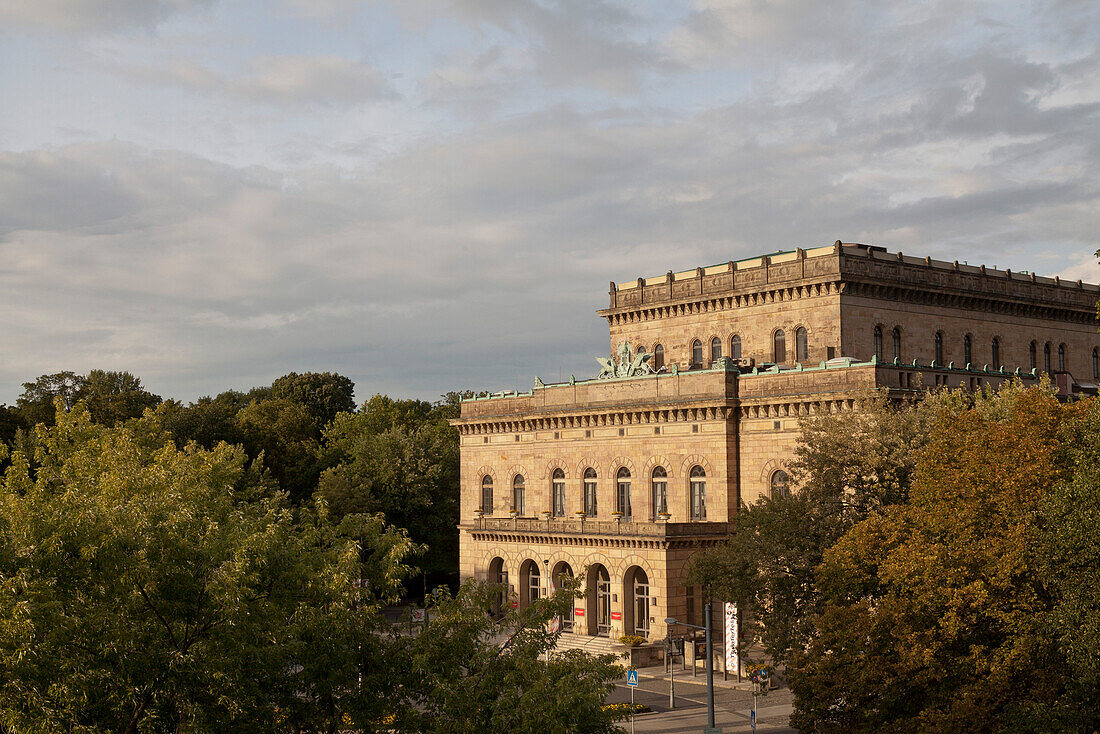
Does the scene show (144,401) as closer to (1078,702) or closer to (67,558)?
(67,558)

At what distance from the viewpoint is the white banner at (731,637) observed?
163ft

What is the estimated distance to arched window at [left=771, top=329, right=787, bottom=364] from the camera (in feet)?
215

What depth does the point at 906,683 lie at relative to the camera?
3291 cm

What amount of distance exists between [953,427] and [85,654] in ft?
84.7

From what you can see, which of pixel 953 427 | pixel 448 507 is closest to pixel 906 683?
pixel 953 427

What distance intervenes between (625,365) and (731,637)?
20.7m

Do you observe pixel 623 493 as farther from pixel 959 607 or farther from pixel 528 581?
pixel 959 607

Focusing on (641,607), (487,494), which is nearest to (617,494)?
(641,607)

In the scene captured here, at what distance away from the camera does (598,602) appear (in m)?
65.9

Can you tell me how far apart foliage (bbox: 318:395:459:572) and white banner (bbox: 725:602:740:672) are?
38114mm

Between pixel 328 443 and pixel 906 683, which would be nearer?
pixel 906 683

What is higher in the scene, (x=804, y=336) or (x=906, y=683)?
(x=804, y=336)

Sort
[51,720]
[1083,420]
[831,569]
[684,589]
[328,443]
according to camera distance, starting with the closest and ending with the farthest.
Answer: [51,720], [1083,420], [831,569], [684,589], [328,443]

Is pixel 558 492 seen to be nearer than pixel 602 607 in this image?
No
